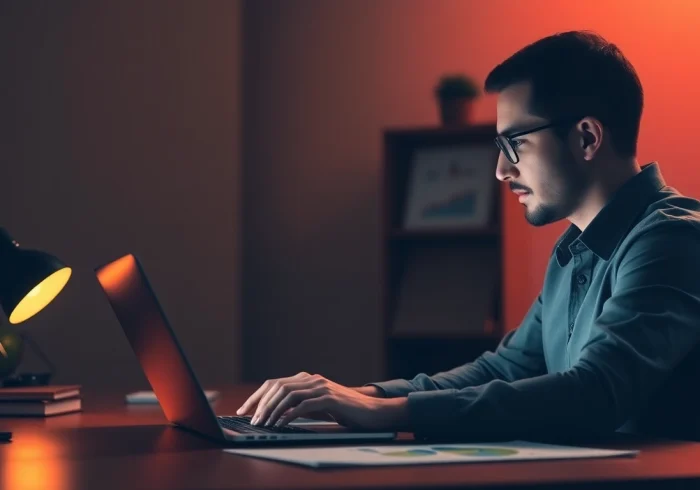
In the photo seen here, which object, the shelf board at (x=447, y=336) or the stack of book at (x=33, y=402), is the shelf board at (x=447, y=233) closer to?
the shelf board at (x=447, y=336)

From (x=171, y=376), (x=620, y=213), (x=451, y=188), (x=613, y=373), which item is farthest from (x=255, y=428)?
(x=451, y=188)

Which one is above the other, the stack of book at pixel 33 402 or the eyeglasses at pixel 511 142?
the eyeglasses at pixel 511 142

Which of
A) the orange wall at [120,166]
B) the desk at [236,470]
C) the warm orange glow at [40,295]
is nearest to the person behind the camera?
the desk at [236,470]

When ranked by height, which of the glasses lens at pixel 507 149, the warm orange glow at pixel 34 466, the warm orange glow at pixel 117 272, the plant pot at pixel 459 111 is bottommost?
the warm orange glow at pixel 34 466

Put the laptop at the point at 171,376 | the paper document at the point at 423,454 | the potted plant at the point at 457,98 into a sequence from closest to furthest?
the paper document at the point at 423,454
the laptop at the point at 171,376
the potted plant at the point at 457,98

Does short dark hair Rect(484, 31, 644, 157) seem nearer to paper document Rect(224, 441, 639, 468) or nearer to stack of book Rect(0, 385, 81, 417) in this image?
paper document Rect(224, 441, 639, 468)

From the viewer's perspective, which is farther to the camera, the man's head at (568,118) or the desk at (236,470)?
the man's head at (568,118)

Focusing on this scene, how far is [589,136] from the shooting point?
173cm

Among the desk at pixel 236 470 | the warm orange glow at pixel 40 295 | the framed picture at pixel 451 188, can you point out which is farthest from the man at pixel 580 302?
the framed picture at pixel 451 188

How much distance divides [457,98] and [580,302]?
79.4 inches

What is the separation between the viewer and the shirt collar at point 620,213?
65.1 inches

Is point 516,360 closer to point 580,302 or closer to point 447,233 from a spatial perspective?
point 580,302

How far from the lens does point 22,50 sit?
381 centimetres

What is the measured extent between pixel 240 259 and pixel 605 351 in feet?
9.43
